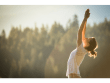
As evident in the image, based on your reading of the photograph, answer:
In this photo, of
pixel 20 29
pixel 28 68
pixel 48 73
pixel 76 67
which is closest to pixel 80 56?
pixel 76 67

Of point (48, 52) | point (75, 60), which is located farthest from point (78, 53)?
point (48, 52)

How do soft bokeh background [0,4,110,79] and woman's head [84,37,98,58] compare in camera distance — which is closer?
woman's head [84,37,98,58]

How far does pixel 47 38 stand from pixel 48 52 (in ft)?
1.14

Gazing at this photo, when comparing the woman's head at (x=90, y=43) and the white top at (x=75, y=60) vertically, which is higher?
the woman's head at (x=90, y=43)

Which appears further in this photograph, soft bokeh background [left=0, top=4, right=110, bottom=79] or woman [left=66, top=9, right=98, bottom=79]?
soft bokeh background [left=0, top=4, right=110, bottom=79]

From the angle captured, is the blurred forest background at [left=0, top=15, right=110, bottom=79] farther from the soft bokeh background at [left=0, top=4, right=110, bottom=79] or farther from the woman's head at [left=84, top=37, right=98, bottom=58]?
the woman's head at [left=84, top=37, right=98, bottom=58]

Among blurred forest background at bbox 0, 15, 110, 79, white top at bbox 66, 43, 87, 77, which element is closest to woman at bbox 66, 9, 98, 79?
white top at bbox 66, 43, 87, 77

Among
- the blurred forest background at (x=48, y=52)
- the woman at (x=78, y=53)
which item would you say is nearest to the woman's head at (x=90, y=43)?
the woman at (x=78, y=53)

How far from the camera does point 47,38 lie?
315cm

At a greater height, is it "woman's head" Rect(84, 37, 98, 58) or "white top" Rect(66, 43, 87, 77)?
"woman's head" Rect(84, 37, 98, 58)

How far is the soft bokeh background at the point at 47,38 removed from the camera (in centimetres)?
303

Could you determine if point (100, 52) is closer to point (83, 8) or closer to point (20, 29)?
point (83, 8)

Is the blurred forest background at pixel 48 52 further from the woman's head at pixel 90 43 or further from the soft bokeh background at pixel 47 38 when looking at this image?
the woman's head at pixel 90 43

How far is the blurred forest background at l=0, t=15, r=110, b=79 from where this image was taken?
9.96ft
